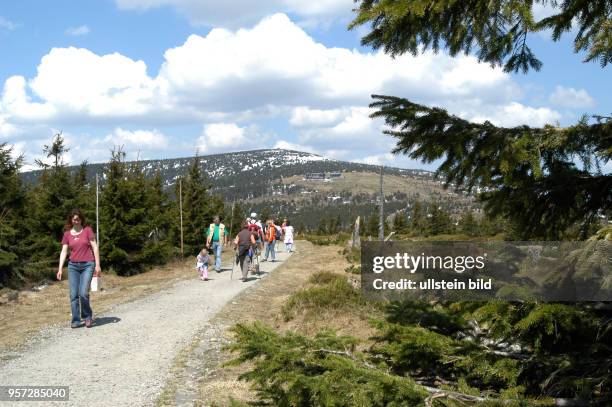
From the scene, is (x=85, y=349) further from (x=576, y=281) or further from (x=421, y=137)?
(x=576, y=281)

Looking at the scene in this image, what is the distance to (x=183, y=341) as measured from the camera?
8.25 metres

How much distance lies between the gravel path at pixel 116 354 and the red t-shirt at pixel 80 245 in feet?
3.93

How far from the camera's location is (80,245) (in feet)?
28.6

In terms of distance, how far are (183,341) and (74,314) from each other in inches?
82.6

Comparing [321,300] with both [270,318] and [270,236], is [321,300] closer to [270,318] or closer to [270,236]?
[270,318]

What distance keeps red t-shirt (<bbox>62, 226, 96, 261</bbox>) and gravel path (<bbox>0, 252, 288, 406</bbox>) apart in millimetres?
1197

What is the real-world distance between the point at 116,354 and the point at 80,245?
232 cm

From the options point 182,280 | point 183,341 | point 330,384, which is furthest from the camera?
point 182,280

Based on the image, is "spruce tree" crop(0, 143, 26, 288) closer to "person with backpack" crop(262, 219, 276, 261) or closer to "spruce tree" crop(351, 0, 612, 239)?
"person with backpack" crop(262, 219, 276, 261)

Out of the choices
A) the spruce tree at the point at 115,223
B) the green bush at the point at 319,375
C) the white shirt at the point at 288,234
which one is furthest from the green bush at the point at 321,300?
the white shirt at the point at 288,234

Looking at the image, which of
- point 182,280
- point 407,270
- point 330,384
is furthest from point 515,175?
point 182,280

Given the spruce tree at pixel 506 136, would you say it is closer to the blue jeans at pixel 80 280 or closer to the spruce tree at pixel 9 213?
the blue jeans at pixel 80 280

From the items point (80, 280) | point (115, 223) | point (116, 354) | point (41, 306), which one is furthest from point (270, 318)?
point (115, 223)

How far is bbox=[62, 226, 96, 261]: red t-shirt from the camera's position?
870 cm
